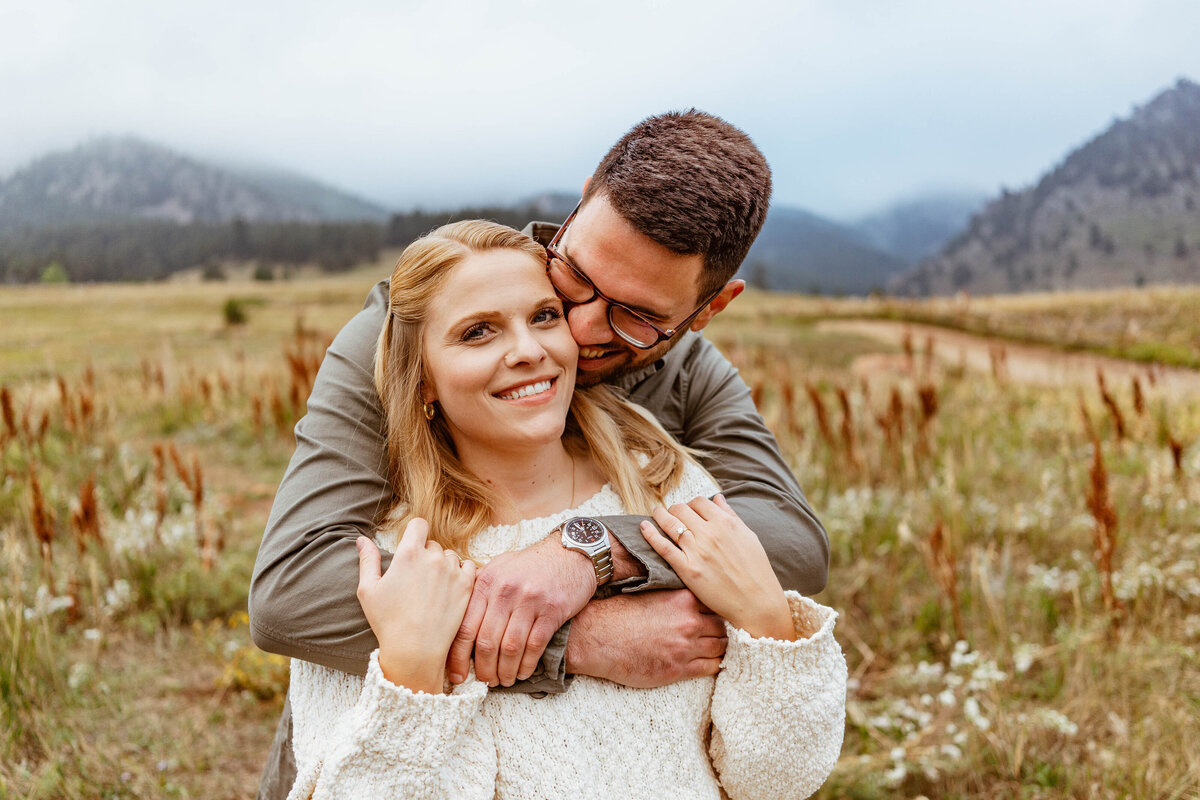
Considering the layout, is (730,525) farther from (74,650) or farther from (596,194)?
(74,650)

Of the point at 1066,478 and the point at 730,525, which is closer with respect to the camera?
the point at 730,525

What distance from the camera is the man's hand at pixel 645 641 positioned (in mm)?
1604

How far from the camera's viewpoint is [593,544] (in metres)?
1.70

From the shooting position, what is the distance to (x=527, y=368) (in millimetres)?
1775

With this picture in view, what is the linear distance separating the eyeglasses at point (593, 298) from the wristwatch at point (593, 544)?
58 cm

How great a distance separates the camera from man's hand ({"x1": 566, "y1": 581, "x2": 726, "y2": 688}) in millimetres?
1604

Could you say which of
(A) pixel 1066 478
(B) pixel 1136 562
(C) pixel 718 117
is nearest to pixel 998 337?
(A) pixel 1066 478

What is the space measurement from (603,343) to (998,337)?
1308 centimetres

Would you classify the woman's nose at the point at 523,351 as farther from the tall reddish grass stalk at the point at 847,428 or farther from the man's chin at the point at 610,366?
the tall reddish grass stalk at the point at 847,428

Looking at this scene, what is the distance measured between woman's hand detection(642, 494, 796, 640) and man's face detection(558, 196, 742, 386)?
548 mm

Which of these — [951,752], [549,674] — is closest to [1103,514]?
[951,752]

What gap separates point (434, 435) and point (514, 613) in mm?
675

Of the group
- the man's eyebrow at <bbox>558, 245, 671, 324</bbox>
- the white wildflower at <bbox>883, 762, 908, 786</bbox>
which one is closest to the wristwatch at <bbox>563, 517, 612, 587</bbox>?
the man's eyebrow at <bbox>558, 245, 671, 324</bbox>

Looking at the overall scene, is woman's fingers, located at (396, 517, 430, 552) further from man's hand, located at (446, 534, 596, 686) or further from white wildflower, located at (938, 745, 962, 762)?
white wildflower, located at (938, 745, 962, 762)
